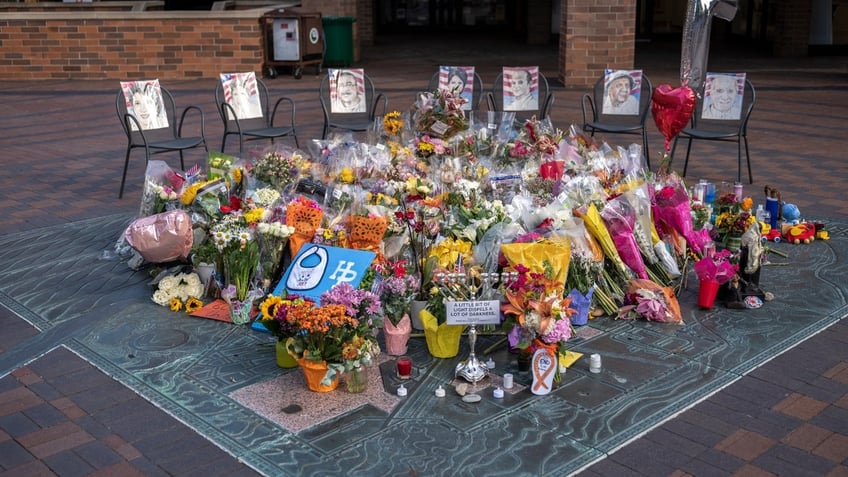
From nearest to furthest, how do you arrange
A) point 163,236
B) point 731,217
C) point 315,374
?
point 315,374 → point 163,236 → point 731,217

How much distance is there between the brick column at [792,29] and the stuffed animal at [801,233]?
458 inches

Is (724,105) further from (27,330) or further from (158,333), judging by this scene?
(27,330)

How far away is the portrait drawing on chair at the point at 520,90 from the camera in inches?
348

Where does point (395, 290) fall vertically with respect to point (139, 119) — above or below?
below

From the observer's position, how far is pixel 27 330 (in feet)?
16.8

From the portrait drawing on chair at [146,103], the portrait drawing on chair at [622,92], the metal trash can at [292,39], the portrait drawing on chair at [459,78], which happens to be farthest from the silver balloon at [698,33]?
the metal trash can at [292,39]

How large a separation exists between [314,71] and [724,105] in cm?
811

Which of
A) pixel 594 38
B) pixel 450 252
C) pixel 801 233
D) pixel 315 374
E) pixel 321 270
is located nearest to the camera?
pixel 315 374

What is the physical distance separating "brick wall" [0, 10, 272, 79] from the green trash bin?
1.47 metres

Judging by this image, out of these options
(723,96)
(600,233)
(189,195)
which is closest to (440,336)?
(600,233)

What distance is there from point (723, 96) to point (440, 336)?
4.83 m

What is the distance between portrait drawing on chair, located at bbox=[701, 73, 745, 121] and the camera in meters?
8.30

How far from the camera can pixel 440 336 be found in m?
4.66

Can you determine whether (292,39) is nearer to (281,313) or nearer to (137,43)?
(137,43)
